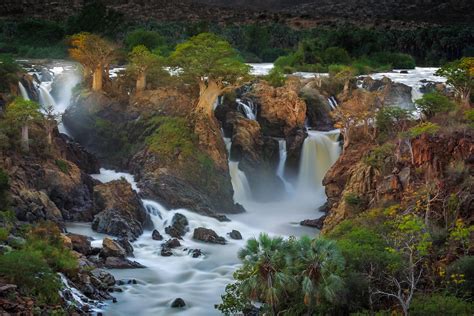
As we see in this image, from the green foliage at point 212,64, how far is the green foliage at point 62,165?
1661cm

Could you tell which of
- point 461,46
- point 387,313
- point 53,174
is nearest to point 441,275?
point 387,313

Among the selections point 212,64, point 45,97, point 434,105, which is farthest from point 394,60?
point 45,97

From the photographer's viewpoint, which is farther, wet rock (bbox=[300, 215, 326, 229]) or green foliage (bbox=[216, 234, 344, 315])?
wet rock (bbox=[300, 215, 326, 229])

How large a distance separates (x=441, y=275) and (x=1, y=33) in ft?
341

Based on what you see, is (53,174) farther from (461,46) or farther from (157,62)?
(461,46)

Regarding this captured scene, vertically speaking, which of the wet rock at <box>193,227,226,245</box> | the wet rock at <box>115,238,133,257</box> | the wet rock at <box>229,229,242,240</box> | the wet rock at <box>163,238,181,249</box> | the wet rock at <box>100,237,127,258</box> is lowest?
the wet rock at <box>229,229,242,240</box>

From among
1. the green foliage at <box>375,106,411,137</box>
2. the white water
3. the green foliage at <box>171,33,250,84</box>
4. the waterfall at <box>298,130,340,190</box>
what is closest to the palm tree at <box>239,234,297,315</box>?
the green foliage at <box>375,106,411,137</box>

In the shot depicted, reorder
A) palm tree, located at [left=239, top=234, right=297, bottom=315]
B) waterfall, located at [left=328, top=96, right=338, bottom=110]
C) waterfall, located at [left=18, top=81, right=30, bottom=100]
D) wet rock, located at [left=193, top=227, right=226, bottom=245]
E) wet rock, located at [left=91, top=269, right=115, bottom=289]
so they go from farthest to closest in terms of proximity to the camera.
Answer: waterfall, located at [left=328, top=96, right=338, bottom=110], waterfall, located at [left=18, top=81, right=30, bottom=100], wet rock, located at [left=193, top=227, right=226, bottom=245], wet rock, located at [left=91, top=269, right=115, bottom=289], palm tree, located at [left=239, top=234, right=297, bottom=315]

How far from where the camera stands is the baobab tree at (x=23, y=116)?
57750 millimetres

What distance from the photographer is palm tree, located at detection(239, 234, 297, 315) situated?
1339 inches

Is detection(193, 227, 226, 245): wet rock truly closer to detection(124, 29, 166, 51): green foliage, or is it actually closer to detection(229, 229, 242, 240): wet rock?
detection(229, 229, 242, 240): wet rock

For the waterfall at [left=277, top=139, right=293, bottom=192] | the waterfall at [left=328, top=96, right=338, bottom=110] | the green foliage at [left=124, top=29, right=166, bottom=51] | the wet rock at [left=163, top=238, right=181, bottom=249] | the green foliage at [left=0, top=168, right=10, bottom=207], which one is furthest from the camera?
the green foliage at [left=124, top=29, right=166, bottom=51]

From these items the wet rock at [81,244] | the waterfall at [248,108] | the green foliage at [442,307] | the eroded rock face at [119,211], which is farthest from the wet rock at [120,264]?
the waterfall at [248,108]

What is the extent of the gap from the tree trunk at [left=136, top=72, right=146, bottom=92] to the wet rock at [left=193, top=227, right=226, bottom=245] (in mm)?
23689
